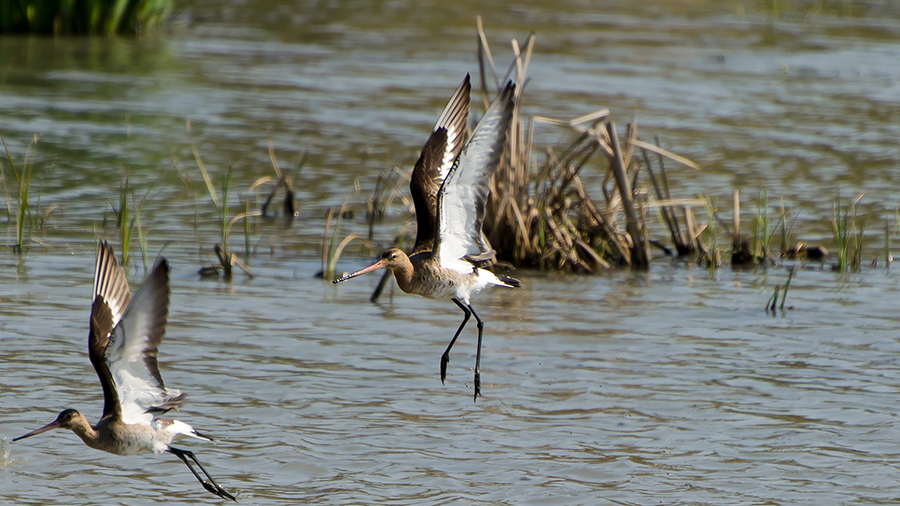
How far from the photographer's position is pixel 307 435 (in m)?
5.73

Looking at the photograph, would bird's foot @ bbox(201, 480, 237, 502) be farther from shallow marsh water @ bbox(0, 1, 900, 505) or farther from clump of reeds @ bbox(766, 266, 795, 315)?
clump of reeds @ bbox(766, 266, 795, 315)

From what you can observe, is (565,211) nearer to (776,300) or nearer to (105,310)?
(776,300)

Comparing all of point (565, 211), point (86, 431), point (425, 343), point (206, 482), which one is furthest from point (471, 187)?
point (565, 211)

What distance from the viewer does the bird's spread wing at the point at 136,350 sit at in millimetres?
4426

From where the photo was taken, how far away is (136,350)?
4621 millimetres

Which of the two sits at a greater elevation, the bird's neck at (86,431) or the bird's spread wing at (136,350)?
the bird's spread wing at (136,350)

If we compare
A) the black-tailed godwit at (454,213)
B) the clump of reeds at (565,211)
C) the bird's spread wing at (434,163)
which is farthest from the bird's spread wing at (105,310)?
the clump of reeds at (565,211)

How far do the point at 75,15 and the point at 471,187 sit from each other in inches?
539

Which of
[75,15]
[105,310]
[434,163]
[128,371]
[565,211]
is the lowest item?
[128,371]

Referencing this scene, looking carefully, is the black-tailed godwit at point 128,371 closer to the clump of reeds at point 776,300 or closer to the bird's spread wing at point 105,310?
the bird's spread wing at point 105,310

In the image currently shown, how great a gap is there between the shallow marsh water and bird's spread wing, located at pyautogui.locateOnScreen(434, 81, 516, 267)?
28.9 inches

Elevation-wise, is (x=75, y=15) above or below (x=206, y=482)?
above

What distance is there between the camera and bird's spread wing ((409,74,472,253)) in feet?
21.3

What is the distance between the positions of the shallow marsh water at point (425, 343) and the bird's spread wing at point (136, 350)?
1.45ft
